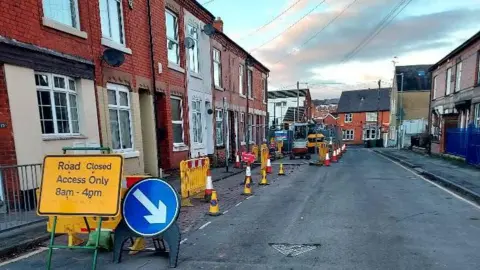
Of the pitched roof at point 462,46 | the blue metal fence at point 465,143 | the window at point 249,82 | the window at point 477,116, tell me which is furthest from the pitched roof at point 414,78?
the window at point 249,82

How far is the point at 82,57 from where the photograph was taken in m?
8.19

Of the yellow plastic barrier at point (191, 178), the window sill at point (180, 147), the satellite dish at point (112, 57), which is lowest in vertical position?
the yellow plastic barrier at point (191, 178)

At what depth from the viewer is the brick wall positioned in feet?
20.0

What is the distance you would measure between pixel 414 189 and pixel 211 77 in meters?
11.0

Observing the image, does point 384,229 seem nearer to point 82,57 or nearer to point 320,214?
point 320,214

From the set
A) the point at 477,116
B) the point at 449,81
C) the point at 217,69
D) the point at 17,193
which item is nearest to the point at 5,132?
the point at 17,193

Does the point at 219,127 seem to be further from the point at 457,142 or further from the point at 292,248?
the point at 457,142

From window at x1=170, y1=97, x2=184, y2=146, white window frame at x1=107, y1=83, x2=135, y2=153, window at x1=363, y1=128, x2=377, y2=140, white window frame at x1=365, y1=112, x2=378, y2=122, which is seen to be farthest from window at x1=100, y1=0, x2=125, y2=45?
white window frame at x1=365, y1=112, x2=378, y2=122

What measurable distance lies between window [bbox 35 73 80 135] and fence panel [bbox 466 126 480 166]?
56.4 feet

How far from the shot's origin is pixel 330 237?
17.0 feet

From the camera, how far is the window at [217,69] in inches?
685

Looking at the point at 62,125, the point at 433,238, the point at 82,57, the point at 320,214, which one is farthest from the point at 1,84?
the point at 433,238

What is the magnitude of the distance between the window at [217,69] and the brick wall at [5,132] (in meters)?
11.8

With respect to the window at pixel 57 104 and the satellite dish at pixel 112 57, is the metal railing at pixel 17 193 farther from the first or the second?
the satellite dish at pixel 112 57
